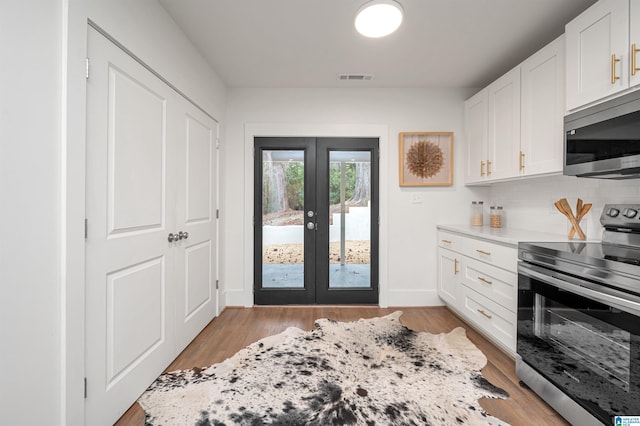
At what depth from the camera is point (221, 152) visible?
308cm

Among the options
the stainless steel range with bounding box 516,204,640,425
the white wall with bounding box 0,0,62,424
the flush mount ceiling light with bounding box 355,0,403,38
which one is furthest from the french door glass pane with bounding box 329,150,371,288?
the white wall with bounding box 0,0,62,424

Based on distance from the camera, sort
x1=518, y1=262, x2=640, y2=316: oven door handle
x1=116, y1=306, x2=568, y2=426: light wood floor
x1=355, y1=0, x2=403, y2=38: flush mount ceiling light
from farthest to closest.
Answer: x1=355, y1=0, x2=403, y2=38: flush mount ceiling light
x1=116, y1=306, x2=568, y2=426: light wood floor
x1=518, y1=262, x2=640, y2=316: oven door handle

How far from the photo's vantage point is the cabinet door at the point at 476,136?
9.43ft

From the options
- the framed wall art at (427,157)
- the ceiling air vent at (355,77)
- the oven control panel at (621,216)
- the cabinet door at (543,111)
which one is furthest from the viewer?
the framed wall art at (427,157)

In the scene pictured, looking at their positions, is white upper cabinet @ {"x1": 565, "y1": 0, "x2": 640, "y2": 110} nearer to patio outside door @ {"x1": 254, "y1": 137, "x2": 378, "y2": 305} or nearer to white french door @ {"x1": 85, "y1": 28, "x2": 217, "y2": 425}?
patio outside door @ {"x1": 254, "y1": 137, "x2": 378, "y2": 305}

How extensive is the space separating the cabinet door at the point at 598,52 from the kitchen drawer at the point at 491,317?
1.48 metres

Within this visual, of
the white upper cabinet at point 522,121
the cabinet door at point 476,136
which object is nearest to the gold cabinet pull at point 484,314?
the white upper cabinet at point 522,121

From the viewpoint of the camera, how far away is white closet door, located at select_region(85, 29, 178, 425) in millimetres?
1394

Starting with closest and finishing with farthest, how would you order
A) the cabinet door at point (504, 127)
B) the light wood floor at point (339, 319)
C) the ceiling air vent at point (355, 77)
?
the light wood floor at point (339, 319) → the cabinet door at point (504, 127) → the ceiling air vent at point (355, 77)

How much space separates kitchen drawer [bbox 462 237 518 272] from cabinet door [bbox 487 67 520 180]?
2.21 ft

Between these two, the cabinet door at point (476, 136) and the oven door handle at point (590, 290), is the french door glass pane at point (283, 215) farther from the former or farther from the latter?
the oven door handle at point (590, 290)

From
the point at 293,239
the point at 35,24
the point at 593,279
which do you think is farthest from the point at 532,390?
the point at 35,24

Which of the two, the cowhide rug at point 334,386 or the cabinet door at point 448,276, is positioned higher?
the cabinet door at point 448,276

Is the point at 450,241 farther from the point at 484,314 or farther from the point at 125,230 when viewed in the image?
the point at 125,230
